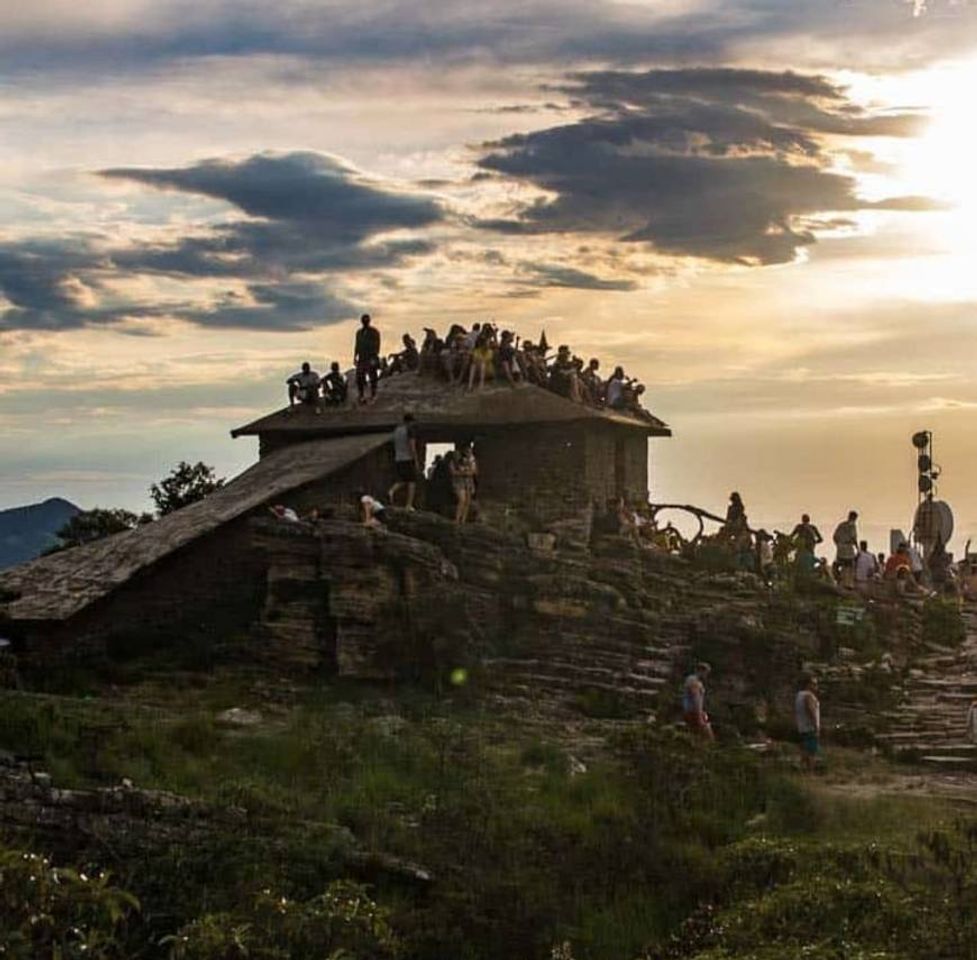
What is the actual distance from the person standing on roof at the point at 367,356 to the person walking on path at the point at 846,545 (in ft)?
34.3

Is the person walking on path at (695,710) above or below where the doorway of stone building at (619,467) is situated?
below

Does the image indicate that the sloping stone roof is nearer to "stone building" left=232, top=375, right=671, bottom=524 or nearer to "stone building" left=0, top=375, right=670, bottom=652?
"stone building" left=0, top=375, right=670, bottom=652

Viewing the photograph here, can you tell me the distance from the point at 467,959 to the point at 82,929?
15.0 ft

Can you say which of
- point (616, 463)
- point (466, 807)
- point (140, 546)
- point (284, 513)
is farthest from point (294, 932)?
point (616, 463)

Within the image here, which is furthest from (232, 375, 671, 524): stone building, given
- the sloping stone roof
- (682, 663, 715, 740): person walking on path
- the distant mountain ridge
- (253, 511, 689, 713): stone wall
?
the distant mountain ridge

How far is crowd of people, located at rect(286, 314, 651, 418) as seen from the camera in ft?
124

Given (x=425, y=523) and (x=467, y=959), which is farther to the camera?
(x=425, y=523)

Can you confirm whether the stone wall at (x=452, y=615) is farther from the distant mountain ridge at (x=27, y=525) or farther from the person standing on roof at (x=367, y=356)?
the distant mountain ridge at (x=27, y=525)

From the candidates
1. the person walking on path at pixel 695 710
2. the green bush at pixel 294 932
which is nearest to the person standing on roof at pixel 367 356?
the person walking on path at pixel 695 710

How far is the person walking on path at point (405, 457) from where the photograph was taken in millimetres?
34094

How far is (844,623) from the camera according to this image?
118 feet

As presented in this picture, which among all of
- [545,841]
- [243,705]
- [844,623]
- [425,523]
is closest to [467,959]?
[545,841]

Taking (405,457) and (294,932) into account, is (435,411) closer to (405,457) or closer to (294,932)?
(405,457)

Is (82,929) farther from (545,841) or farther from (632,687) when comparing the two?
(632,687)
